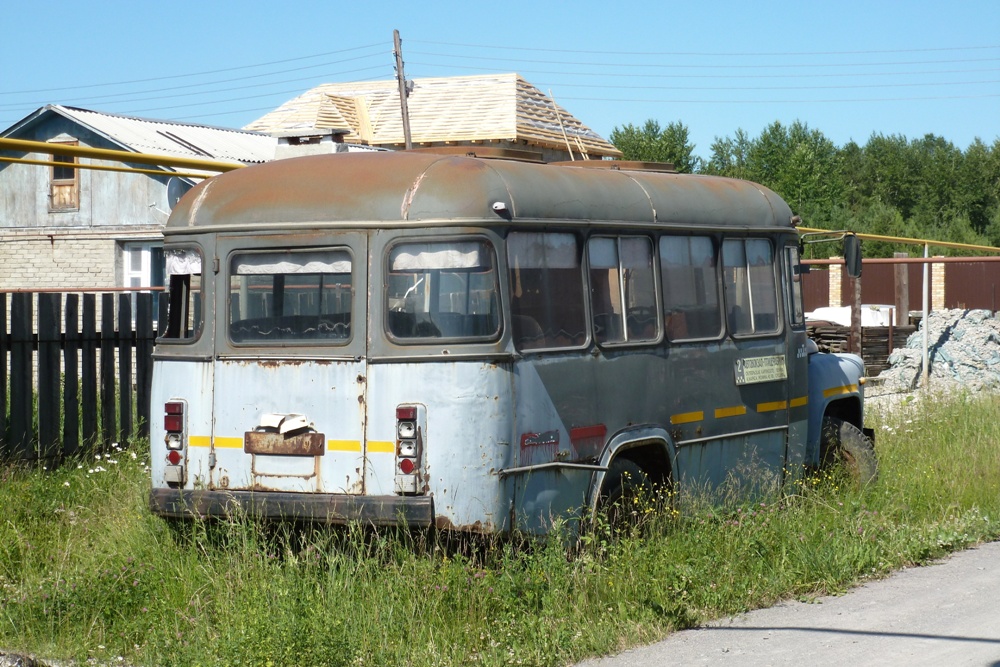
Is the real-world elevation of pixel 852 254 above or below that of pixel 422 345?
above

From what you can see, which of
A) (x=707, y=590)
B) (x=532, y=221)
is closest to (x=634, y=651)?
(x=707, y=590)

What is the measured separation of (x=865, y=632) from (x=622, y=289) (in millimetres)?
2610

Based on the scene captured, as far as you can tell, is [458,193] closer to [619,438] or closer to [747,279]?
[619,438]

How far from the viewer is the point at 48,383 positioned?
422 inches

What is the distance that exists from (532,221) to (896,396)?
45.3 ft

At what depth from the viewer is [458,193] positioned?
6.96 meters

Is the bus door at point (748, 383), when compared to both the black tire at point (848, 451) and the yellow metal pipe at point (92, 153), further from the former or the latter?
the yellow metal pipe at point (92, 153)

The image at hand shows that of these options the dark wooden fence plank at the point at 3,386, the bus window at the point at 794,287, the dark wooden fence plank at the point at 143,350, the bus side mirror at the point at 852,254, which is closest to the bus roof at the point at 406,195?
the bus window at the point at 794,287

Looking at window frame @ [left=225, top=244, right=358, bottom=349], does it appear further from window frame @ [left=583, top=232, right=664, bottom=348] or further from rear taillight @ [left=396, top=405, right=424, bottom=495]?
window frame @ [left=583, top=232, right=664, bottom=348]

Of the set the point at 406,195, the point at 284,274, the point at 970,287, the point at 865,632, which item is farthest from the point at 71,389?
the point at 970,287

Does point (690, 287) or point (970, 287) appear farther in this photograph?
point (970, 287)

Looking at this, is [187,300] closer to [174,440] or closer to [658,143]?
[174,440]

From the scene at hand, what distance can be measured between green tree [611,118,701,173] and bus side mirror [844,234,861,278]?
7433 centimetres

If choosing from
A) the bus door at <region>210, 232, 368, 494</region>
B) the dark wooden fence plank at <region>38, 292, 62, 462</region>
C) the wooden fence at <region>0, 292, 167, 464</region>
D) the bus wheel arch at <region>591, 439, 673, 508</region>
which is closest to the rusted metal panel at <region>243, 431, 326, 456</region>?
the bus door at <region>210, 232, 368, 494</region>
